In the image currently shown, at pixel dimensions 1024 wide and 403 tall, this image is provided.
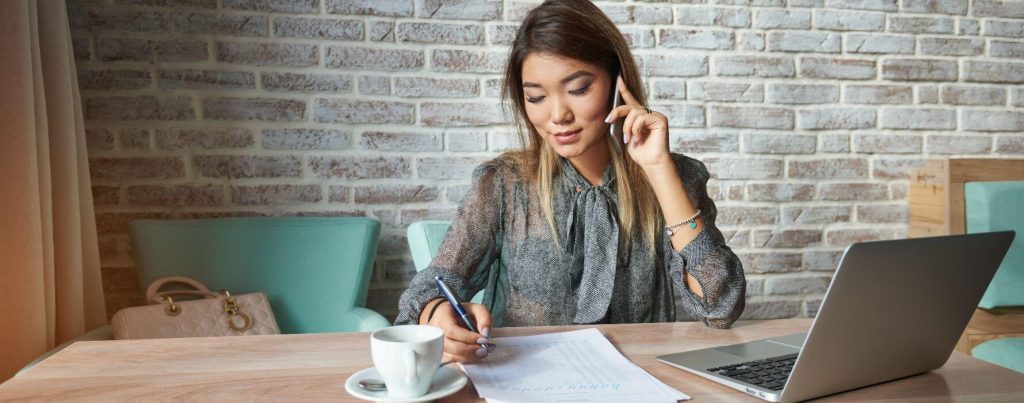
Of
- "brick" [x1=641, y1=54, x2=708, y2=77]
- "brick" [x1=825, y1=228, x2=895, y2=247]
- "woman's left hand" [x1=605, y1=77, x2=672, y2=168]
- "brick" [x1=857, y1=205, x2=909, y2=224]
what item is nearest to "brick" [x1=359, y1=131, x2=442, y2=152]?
"brick" [x1=641, y1=54, x2=708, y2=77]

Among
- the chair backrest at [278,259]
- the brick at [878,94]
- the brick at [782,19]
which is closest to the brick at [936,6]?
the brick at [878,94]

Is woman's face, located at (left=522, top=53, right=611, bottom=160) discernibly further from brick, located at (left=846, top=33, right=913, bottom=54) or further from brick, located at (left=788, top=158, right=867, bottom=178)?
brick, located at (left=846, top=33, right=913, bottom=54)

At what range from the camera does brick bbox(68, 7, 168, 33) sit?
77.9 inches

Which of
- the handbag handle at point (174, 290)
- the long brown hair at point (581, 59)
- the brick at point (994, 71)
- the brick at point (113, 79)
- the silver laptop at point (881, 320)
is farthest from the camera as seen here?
the brick at point (994, 71)

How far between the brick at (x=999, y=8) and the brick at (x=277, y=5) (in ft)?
7.31

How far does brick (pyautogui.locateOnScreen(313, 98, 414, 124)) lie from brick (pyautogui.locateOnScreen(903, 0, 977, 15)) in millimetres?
1736

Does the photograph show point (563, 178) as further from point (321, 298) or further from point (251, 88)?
point (251, 88)

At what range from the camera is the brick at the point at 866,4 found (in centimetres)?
242

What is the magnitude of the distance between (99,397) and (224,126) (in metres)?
1.42

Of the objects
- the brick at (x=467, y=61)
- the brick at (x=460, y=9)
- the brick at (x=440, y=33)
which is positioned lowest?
the brick at (x=467, y=61)

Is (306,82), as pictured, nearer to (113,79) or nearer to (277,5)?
(277,5)

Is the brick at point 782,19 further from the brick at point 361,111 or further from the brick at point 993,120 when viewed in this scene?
the brick at point 361,111

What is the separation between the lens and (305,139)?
2117 millimetres

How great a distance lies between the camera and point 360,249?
198cm
